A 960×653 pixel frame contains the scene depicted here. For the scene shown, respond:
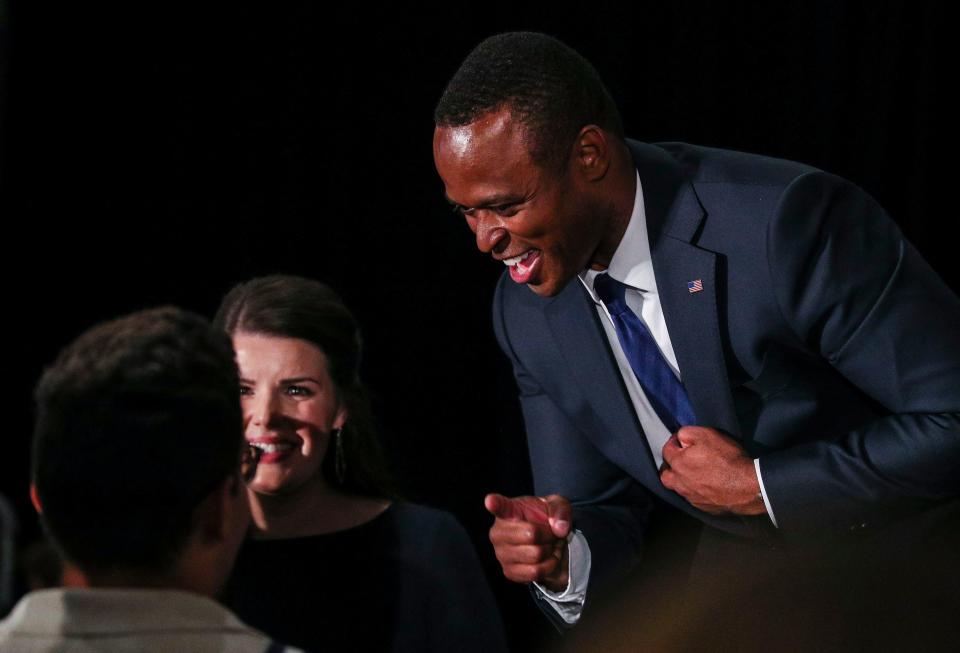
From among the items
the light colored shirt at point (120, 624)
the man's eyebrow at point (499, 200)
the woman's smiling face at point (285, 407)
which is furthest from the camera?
the woman's smiling face at point (285, 407)

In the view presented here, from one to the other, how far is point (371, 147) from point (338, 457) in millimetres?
1195

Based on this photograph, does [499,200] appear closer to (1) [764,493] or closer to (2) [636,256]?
(2) [636,256]

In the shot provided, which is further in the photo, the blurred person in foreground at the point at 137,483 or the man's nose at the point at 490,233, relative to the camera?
the man's nose at the point at 490,233

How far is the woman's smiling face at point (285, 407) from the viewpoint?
2.45 metres

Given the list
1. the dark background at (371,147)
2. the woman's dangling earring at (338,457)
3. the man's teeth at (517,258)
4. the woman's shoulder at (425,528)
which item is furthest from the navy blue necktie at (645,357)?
the dark background at (371,147)

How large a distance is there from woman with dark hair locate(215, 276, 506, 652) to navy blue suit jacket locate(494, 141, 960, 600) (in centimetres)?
29

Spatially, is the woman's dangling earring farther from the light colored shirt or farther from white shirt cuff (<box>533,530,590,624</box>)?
the light colored shirt

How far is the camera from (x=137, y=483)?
4.59ft

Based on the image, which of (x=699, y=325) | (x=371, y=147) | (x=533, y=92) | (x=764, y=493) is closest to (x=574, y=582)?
(x=764, y=493)

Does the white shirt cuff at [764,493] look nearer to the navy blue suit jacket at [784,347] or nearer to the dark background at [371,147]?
the navy blue suit jacket at [784,347]

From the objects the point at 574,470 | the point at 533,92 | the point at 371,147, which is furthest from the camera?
the point at 371,147

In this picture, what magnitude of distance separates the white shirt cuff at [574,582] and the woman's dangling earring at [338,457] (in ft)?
1.39

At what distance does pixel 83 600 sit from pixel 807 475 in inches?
52.0

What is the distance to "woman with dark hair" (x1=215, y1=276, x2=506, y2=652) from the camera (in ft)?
7.94
